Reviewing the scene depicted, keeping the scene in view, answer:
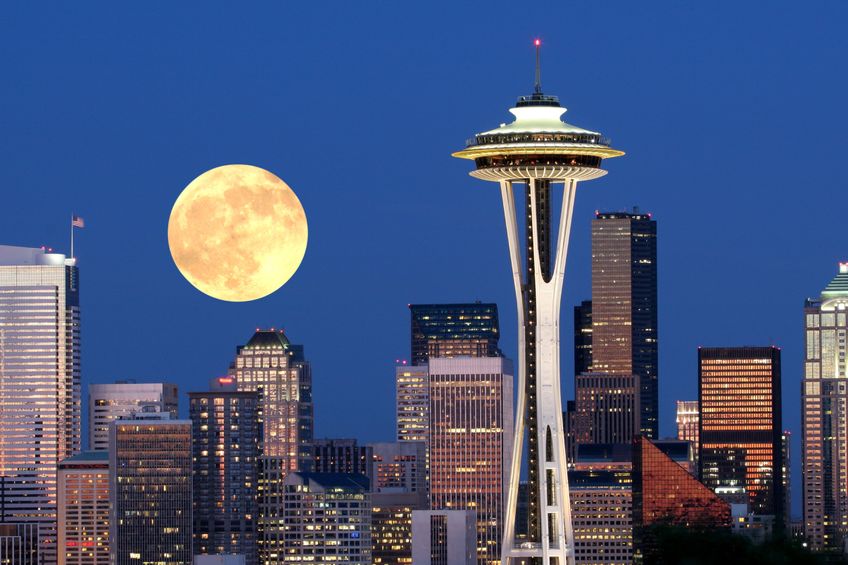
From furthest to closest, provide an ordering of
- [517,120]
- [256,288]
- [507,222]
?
1. [517,120]
2. [507,222]
3. [256,288]

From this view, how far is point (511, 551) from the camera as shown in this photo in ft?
603

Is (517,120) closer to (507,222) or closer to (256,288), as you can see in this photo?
(507,222)

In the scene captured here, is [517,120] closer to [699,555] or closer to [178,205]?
[178,205]

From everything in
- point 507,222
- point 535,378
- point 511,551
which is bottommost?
point 511,551

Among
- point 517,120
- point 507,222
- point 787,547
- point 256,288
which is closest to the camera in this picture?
point 787,547

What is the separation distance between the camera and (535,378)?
568ft

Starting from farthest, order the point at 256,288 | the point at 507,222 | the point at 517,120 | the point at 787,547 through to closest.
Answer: the point at 517,120 → the point at 507,222 → the point at 256,288 → the point at 787,547

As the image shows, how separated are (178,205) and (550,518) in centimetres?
9599

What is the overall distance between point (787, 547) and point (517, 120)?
106 meters

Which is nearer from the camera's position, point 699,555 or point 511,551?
point 699,555

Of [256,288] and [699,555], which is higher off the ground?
[256,288]

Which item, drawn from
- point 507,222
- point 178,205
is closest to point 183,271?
point 178,205

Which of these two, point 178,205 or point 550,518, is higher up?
point 178,205

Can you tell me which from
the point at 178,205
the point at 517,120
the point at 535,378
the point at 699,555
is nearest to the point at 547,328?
the point at 535,378
